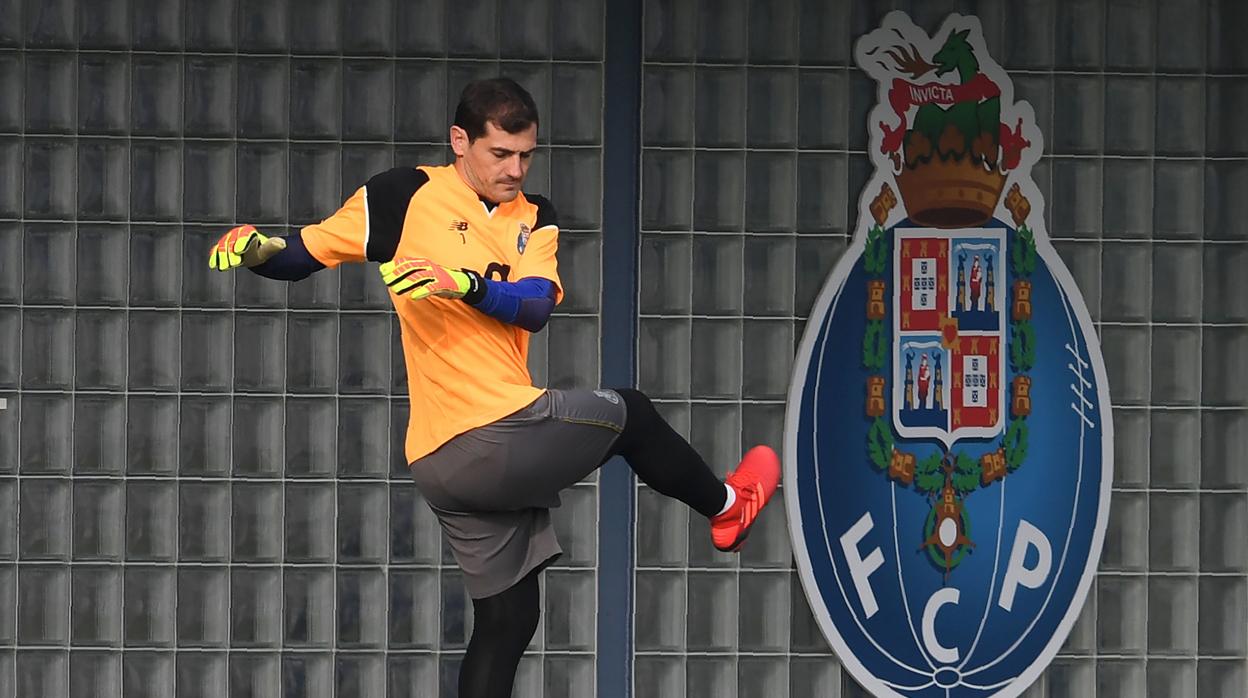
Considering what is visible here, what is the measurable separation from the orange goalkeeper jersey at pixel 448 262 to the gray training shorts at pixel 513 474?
32 mm

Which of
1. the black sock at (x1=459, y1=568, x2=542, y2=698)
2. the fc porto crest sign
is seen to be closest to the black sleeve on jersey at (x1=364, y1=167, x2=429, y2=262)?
the black sock at (x1=459, y1=568, x2=542, y2=698)

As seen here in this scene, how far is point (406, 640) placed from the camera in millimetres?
4117

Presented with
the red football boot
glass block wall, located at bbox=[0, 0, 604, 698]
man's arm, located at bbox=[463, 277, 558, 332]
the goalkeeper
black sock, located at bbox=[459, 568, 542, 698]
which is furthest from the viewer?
glass block wall, located at bbox=[0, 0, 604, 698]

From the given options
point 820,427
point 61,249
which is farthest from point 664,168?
point 61,249

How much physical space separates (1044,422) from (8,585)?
2.68 meters

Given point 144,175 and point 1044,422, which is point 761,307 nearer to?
point 1044,422

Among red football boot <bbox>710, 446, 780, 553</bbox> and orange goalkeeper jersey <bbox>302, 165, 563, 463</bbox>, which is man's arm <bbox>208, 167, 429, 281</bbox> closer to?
orange goalkeeper jersey <bbox>302, 165, 563, 463</bbox>

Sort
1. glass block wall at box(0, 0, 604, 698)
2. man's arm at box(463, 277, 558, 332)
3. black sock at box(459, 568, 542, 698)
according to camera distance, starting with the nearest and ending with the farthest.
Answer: man's arm at box(463, 277, 558, 332), black sock at box(459, 568, 542, 698), glass block wall at box(0, 0, 604, 698)

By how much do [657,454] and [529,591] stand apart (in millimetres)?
362

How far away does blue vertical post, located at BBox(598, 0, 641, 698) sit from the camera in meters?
4.11

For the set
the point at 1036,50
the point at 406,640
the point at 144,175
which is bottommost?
the point at 406,640

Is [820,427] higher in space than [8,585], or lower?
higher

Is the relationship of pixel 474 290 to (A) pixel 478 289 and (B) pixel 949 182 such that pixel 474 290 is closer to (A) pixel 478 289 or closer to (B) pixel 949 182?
(A) pixel 478 289

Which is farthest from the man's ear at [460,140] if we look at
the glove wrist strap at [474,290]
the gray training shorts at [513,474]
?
the gray training shorts at [513,474]
